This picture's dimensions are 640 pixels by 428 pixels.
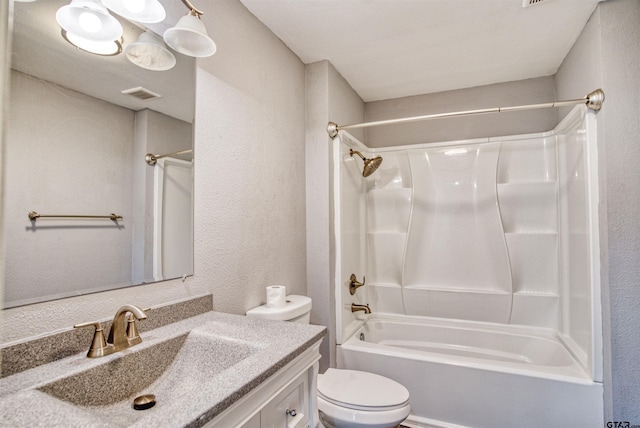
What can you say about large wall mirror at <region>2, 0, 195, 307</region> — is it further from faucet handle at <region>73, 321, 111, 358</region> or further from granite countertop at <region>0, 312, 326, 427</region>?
granite countertop at <region>0, 312, 326, 427</region>

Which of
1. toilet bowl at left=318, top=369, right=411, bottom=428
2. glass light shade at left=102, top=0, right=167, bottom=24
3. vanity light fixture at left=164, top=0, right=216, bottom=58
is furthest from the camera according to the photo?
toilet bowl at left=318, top=369, right=411, bottom=428

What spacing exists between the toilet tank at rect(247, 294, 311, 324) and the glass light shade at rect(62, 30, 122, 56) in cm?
123

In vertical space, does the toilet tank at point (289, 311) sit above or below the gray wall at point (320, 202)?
below

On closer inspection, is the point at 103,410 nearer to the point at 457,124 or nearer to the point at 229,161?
the point at 229,161

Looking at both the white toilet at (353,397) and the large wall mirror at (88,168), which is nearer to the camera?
the large wall mirror at (88,168)

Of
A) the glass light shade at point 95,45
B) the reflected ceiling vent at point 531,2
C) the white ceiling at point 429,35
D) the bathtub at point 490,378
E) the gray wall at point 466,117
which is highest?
the white ceiling at point 429,35

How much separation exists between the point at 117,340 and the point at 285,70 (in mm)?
1776

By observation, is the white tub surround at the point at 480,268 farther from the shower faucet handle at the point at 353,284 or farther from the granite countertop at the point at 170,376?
the granite countertop at the point at 170,376

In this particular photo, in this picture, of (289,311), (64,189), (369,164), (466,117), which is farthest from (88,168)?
(466,117)

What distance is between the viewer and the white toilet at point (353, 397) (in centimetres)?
154

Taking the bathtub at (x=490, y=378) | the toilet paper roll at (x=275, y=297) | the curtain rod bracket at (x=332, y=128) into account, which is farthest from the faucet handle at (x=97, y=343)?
the curtain rod bracket at (x=332, y=128)

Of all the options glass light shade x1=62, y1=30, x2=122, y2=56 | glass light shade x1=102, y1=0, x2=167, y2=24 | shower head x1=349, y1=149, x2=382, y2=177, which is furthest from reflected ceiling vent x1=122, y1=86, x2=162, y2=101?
shower head x1=349, y1=149, x2=382, y2=177

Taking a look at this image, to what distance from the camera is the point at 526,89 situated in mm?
2656

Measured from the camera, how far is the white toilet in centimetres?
154
